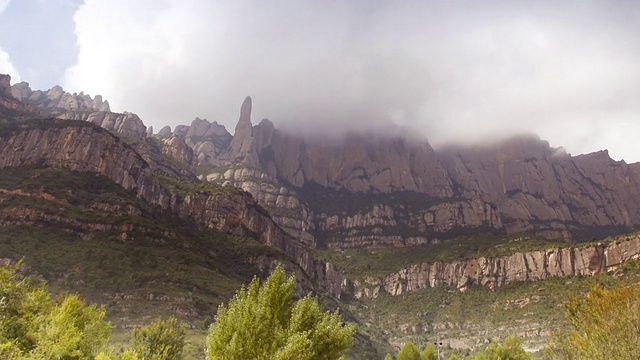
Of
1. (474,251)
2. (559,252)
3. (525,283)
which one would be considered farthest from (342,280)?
(559,252)

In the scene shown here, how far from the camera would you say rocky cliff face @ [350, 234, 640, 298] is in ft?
448

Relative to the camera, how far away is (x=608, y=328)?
62.2 feet

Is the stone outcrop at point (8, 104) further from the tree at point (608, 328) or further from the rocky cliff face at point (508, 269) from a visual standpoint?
the tree at point (608, 328)

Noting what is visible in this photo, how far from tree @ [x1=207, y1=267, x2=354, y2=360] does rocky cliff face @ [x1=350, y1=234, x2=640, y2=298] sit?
14949 cm

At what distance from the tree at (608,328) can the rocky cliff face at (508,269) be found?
447ft

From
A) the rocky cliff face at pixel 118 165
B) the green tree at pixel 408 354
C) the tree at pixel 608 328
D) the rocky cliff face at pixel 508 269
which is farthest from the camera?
the rocky cliff face at pixel 508 269

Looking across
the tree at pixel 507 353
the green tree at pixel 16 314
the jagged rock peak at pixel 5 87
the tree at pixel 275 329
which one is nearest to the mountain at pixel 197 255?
the jagged rock peak at pixel 5 87

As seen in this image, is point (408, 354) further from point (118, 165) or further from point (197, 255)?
point (118, 165)

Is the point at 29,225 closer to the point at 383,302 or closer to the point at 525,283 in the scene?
the point at 383,302

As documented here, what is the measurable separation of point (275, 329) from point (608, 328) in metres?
15.6

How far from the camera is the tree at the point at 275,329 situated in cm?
1380

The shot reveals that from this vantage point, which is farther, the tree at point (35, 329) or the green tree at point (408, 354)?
the green tree at point (408, 354)

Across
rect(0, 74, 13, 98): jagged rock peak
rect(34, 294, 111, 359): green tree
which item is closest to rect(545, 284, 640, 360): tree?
rect(34, 294, 111, 359): green tree

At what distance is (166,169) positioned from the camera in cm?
18650
